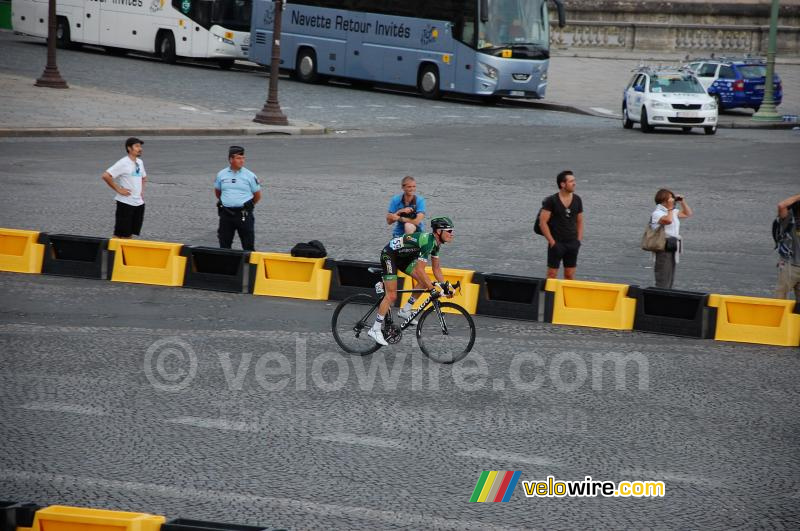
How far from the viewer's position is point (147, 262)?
47.9 feet

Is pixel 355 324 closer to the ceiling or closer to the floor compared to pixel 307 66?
closer to the floor

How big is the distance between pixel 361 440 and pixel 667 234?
5939 millimetres

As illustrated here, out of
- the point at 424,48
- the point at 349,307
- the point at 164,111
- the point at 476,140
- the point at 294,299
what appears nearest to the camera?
the point at 349,307

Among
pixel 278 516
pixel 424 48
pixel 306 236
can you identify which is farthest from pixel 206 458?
pixel 424 48

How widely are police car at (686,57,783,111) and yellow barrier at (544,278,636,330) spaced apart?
28.9 meters

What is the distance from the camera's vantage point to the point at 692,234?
18.0 m

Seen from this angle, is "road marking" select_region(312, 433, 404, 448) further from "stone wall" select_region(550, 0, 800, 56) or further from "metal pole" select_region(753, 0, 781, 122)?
"stone wall" select_region(550, 0, 800, 56)

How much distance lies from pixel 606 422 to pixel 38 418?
13.6ft

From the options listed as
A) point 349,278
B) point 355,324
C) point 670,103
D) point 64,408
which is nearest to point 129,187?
point 349,278

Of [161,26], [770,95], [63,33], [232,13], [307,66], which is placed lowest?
[770,95]

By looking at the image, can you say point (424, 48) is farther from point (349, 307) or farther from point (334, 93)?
point (349, 307)

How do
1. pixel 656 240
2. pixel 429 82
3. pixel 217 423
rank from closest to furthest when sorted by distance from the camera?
pixel 217 423
pixel 656 240
pixel 429 82

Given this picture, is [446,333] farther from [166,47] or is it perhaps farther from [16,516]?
[166,47]

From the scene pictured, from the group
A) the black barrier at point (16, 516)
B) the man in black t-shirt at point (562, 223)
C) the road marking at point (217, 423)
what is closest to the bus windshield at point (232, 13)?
the man in black t-shirt at point (562, 223)
